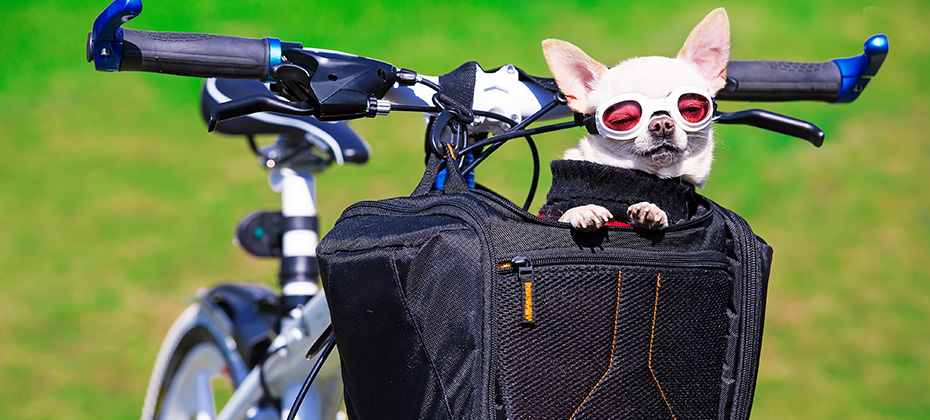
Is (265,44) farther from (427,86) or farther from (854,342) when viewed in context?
(854,342)

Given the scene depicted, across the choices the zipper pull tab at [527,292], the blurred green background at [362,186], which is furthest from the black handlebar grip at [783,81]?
the blurred green background at [362,186]

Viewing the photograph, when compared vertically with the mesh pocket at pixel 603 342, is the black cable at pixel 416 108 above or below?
above

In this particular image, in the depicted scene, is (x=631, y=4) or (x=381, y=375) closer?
(x=381, y=375)

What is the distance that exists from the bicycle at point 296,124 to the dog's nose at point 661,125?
17cm

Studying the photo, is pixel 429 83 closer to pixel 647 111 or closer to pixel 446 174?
pixel 446 174

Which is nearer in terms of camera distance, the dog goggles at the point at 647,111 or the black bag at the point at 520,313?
the black bag at the point at 520,313

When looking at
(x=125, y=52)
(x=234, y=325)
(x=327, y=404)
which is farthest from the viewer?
(x=234, y=325)

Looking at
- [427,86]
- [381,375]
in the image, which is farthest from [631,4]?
[381,375]

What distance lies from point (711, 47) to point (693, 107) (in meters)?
0.21

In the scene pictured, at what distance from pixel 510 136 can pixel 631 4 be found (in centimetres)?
496

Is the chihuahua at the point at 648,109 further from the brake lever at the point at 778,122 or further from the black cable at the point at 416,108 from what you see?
the black cable at the point at 416,108

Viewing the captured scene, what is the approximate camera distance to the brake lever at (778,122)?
4.60 feet

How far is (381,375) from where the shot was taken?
3.87ft

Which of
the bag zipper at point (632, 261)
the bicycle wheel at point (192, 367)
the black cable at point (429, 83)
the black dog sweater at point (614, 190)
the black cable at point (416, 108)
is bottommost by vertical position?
the bicycle wheel at point (192, 367)
